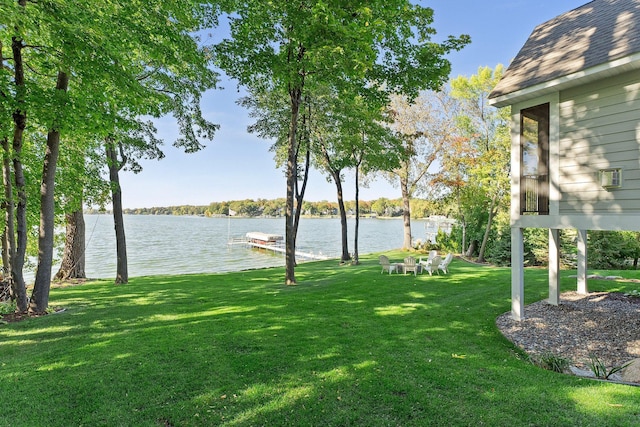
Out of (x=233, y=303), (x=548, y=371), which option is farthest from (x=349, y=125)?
(x=548, y=371)

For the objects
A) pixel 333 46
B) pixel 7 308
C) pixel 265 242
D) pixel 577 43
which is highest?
pixel 333 46

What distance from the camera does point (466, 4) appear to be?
1617 cm

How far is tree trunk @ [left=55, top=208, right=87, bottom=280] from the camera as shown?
532 inches

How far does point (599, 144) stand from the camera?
5785mm

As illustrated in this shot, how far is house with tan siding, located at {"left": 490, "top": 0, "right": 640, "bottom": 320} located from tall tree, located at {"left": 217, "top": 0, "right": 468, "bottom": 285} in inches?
118

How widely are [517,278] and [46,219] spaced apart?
9934 mm

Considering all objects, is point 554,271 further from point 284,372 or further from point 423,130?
point 423,130

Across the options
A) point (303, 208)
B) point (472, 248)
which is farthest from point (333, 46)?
point (303, 208)

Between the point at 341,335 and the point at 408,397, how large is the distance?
6.79 feet

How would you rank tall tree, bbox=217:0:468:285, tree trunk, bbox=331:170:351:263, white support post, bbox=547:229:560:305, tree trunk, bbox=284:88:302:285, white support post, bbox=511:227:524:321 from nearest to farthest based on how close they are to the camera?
white support post, bbox=511:227:524:321 < white support post, bbox=547:229:560:305 < tall tree, bbox=217:0:468:285 < tree trunk, bbox=284:88:302:285 < tree trunk, bbox=331:170:351:263

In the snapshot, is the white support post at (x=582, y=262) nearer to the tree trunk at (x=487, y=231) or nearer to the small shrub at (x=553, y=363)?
the small shrub at (x=553, y=363)

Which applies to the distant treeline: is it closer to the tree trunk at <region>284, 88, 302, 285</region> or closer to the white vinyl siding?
the tree trunk at <region>284, 88, 302, 285</region>

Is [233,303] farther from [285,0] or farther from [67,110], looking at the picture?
[285,0]

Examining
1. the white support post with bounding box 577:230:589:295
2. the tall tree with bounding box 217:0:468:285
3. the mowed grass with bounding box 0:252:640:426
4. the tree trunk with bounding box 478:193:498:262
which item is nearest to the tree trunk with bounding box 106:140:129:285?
the mowed grass with bounding box 0:252:640:426
